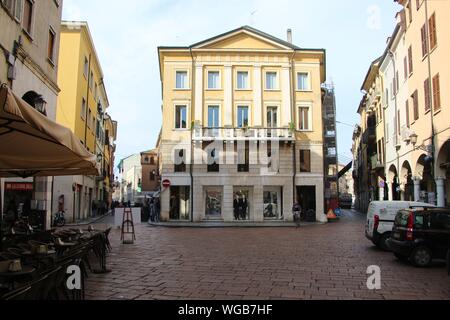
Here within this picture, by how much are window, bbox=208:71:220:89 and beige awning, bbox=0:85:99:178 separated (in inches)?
955

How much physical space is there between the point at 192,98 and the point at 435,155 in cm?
1880

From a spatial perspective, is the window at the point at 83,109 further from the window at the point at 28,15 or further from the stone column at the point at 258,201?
the window at the point at 28,15

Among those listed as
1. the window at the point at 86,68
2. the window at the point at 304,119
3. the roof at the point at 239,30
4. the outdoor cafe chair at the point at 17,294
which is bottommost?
the outdoor cafe chair at the point at 17,294

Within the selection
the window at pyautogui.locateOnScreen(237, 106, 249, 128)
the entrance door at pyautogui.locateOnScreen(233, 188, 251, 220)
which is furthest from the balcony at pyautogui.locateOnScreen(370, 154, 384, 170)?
the window at pyautogui.locateOnScreen(237, 106, 249, 128)

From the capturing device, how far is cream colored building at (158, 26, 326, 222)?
3256cm

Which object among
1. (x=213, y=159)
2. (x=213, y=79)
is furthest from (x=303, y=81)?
(x=213, y=159)

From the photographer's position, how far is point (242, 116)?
3381 cm

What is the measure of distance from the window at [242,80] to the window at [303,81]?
4.09 meters

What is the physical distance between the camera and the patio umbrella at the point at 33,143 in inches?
208

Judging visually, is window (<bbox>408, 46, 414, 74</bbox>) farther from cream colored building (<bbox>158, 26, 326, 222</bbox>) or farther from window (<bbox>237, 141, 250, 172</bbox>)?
Answer: window (<bbox>237, 141, 250, 172</bbox>)

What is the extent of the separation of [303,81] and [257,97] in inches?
160

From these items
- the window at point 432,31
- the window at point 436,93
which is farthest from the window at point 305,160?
the window at point 432,31
